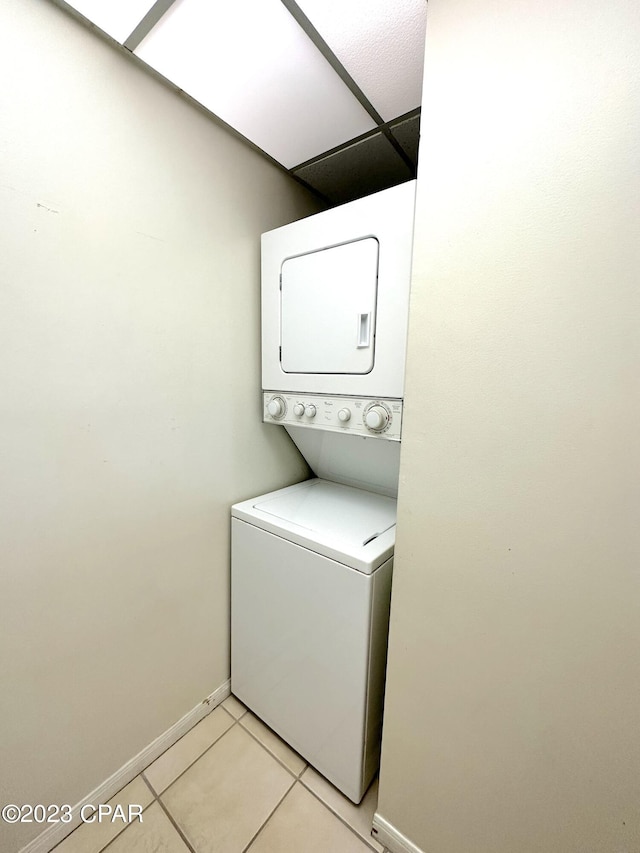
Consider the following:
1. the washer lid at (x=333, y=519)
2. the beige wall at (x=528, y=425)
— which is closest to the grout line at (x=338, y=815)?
the beige wall at (x=528, y=425)

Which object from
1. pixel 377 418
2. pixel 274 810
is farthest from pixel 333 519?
pixel 274 810

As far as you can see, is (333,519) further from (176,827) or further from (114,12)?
(114,12)

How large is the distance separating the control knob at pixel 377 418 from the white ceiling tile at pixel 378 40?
1.14 m

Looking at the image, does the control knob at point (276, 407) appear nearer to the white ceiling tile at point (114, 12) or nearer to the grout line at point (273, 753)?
the white ceiling tile at point (114, 12)

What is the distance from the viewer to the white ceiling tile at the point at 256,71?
0.97m

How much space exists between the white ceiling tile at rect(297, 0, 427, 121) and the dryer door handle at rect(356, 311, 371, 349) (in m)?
0.79

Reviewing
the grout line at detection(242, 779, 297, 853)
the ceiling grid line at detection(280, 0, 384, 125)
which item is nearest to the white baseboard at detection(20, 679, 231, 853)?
the grout line at detection(242, 779, 297, 853)

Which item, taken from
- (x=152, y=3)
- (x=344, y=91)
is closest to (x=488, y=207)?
(x=344, y=91)

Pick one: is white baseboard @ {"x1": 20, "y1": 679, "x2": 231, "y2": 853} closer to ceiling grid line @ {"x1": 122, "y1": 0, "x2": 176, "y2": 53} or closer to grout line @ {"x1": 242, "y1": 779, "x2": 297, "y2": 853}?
grout line @ {"x1": 242, "y1": 779, "x2": 297, "y2": 853}

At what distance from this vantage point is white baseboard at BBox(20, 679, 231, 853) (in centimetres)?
114

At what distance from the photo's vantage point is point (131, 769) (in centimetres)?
138

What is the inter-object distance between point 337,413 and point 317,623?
33.6 inches

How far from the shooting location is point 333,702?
1306 millimetres

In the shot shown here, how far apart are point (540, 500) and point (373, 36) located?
1.45 meters
